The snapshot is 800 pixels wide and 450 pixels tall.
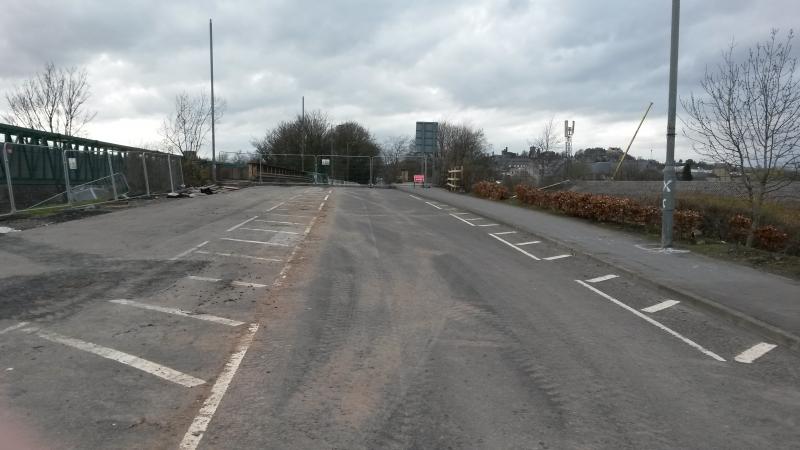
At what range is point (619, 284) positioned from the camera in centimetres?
999

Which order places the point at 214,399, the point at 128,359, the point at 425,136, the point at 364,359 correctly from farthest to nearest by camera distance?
the point at 425,136, the point at 364,359, the point at 128,359, the point at 214,399

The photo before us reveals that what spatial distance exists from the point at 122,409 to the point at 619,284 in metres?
8.07

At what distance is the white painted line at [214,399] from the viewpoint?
3848 millimetres

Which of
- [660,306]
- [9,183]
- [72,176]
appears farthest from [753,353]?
[72,176]

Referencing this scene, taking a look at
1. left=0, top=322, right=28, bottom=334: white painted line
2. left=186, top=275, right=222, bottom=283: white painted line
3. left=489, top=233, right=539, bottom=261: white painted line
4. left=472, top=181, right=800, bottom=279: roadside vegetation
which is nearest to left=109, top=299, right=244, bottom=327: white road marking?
left=0, top=322, right=28, bottom=334: white painted line

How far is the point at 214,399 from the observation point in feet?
14.8

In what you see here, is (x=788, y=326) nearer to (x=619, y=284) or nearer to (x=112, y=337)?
(x=619, y=284)

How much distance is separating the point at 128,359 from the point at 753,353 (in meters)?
6.33

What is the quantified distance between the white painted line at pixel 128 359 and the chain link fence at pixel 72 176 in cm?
1263

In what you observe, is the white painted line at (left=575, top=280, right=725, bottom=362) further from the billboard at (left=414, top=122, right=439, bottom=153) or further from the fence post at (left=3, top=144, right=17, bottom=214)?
the billboard at (left=414, top=122, right=439, bottom=153)

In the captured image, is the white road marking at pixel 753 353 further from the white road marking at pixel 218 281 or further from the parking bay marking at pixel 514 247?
the white road marking at pixel 218 281

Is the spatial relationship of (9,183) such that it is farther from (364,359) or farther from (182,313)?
(364,359)

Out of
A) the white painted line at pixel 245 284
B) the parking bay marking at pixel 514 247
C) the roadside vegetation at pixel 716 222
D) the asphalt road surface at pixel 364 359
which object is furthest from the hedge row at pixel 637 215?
the white painted line at pixel 245 284

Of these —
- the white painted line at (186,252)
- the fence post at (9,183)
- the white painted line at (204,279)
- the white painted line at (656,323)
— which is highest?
the fence post at (9,183)
